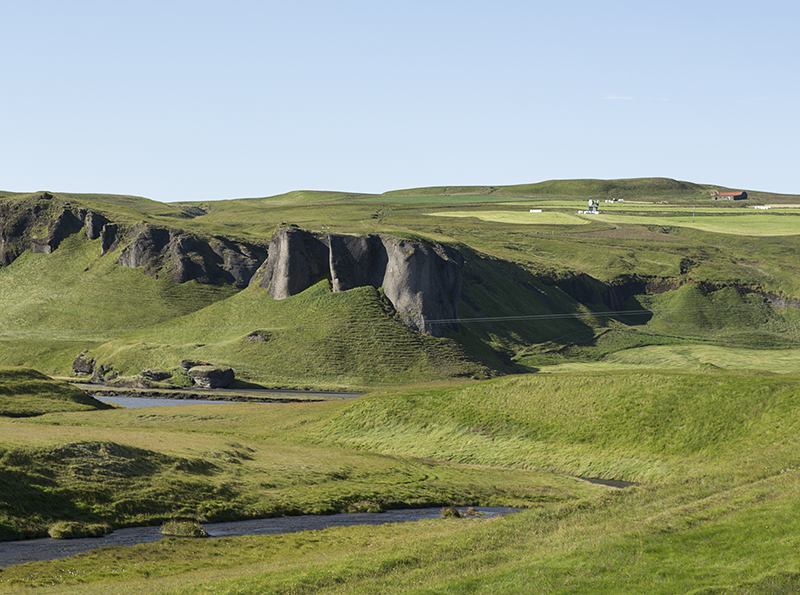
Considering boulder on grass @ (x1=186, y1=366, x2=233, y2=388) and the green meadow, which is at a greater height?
the green meadow

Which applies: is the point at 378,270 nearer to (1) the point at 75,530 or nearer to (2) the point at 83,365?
(2) the point at 83,365

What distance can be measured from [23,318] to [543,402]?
16543 centimetres

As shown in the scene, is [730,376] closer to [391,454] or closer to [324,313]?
[391,454]

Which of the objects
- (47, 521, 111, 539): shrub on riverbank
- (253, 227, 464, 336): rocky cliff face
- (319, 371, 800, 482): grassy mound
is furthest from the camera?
(253, 227, 464, 336): rocky cliff face

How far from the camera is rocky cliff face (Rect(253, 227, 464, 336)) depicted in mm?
150875

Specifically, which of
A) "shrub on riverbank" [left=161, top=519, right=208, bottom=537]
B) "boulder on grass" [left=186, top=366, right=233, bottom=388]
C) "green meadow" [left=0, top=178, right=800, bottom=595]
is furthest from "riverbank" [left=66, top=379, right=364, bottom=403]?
"shrub on riverbank" [left=161, top=519, right=208, bottom=537]

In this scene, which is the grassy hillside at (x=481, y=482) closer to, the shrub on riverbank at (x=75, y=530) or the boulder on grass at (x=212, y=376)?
the shrub on riverbank at (x=75, y=530)

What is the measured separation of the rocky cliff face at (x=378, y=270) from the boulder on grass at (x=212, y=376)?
31.8m

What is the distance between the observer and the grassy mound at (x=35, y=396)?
92438 millimetres

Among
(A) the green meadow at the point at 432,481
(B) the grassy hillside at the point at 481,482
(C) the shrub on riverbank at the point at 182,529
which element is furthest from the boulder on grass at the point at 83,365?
(C) the shrub on riverbank at the point at 182,529

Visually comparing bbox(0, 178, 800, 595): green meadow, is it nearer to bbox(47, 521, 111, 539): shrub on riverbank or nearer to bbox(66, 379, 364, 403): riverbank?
bbox(47, 521, 111, 539): shrub on riverbank

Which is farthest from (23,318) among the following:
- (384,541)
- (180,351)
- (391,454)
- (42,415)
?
(384,541)

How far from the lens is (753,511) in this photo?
28.6 m

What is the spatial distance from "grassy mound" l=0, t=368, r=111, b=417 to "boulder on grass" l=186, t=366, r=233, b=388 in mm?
27564
